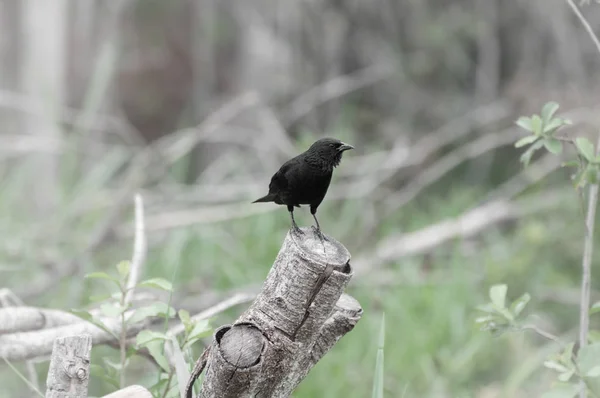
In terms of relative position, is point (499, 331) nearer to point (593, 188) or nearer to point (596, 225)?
point (593, 188)

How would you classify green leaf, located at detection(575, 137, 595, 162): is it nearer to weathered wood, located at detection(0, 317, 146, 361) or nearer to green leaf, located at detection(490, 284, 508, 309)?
green leaf, located at detection(490, 284, 508, 309)

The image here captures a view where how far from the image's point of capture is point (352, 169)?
220 inches

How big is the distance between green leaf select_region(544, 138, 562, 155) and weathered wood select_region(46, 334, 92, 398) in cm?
113

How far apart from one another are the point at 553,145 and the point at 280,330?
0.88 metres

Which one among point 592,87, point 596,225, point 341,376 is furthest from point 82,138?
point 592,87

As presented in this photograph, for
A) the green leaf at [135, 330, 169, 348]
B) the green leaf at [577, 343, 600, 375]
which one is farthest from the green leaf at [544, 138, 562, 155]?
the green leaf at [135, 330, 169, 348]

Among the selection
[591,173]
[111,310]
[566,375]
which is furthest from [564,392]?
[111,310]

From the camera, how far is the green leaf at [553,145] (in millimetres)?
1845

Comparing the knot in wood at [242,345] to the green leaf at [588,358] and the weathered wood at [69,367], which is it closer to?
the weathered wood at [69,367]

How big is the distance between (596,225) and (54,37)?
4.59m

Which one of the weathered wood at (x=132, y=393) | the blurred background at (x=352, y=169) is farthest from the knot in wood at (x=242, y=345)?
the blurred background at (x=352, y=169)

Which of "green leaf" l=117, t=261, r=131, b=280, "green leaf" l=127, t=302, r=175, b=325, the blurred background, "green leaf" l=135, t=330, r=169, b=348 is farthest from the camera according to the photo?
the blurred background

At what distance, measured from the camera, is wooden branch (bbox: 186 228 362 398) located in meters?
1.36

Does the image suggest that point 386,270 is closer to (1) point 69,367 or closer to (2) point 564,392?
(2) point 564,392
